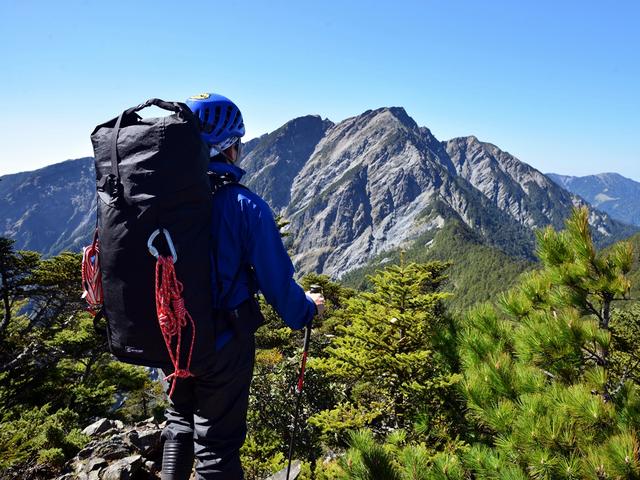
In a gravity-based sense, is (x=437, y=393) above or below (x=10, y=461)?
above

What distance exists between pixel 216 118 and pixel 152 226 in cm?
97

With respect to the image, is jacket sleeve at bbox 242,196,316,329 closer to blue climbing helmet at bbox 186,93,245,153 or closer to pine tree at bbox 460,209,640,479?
blue climbing helmet at bbox 186,93,245,153

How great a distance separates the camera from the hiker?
92.4 inches

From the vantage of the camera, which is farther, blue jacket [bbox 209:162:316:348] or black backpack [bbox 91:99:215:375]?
blue jacket [bbox 209:162:316:348]

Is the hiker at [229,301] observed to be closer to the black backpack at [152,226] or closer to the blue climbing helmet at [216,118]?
the blue climbing helmet at [216,118]

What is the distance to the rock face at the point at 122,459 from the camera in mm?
5531

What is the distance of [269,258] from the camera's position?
237 cm

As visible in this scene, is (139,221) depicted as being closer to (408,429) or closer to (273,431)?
(408,429)

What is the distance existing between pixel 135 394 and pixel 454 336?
2384cm

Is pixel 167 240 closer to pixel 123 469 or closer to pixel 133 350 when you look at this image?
pixel 133 350

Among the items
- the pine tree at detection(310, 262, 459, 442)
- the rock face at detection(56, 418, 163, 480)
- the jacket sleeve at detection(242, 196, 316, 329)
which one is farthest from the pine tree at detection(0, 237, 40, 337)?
the jacket sleeve at detection(242, 196, 316, 329)

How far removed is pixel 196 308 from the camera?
7.04 ft

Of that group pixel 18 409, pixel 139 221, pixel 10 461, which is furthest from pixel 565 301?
pixel 18 409

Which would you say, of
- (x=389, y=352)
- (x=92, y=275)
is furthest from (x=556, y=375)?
(x=92, y=275)
